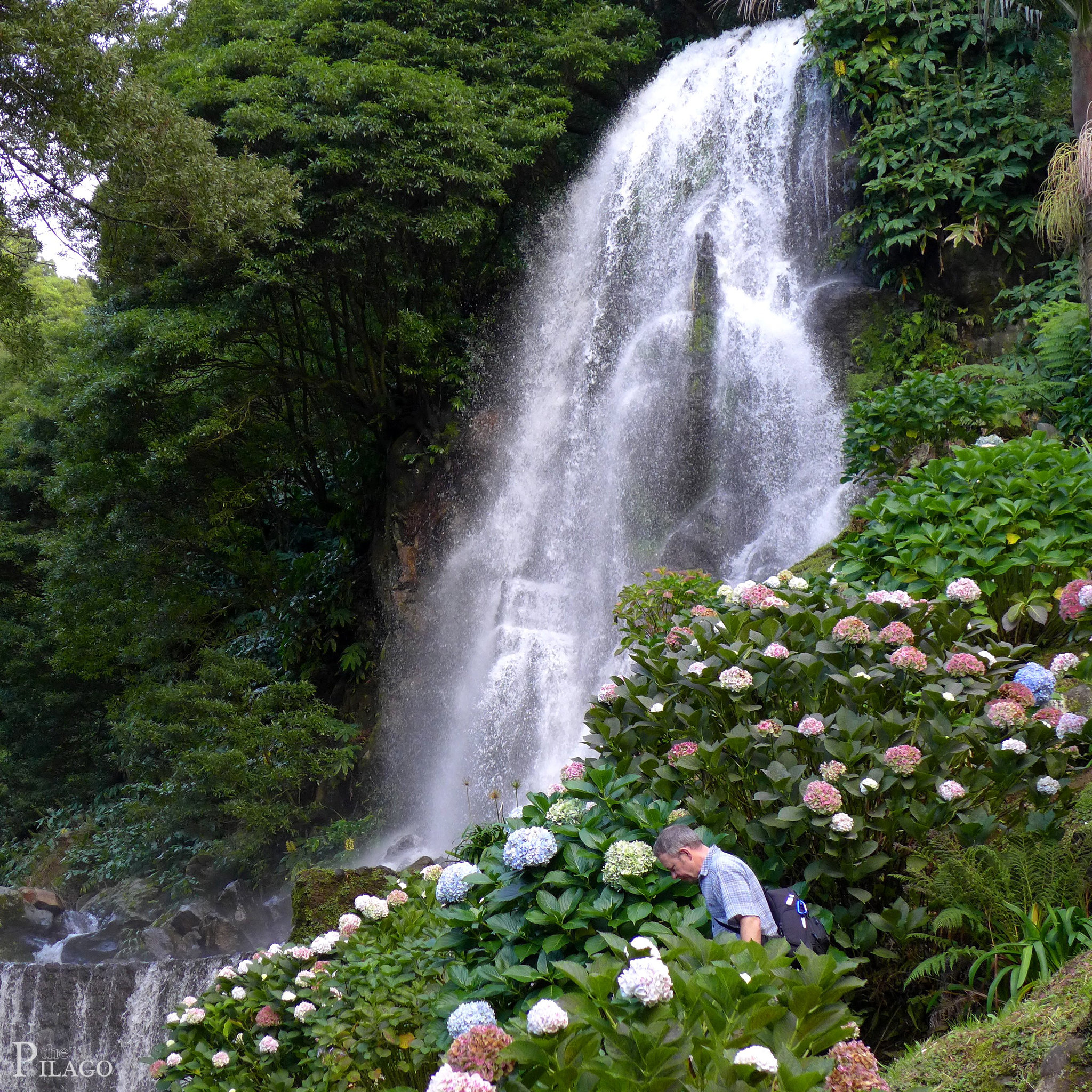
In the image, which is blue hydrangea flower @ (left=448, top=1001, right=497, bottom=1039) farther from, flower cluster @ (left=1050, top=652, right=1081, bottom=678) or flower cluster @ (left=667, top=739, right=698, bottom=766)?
flower cluster @ (left=1050, top=652, right=1081, bottom=678)

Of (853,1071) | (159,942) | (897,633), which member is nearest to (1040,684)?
(897,633)

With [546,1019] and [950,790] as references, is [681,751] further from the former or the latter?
[546,1019]

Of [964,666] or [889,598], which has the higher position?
[889,598]

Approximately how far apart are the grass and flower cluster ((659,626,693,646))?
1797 millimetres

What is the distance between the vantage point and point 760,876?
10.5 feet

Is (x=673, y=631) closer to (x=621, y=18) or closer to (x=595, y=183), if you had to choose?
(x=595, y=183)

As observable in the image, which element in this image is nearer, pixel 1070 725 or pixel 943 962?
pixel 943 962

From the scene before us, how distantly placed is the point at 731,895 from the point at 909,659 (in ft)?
3.53

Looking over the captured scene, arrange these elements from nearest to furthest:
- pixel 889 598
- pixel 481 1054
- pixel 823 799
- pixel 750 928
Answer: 1. pixel 481 1054
2. pixel 750 928
3. pixel 823 799
4. pixel 889 598

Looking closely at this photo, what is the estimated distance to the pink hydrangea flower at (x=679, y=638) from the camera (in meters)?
4.05

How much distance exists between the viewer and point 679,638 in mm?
4094

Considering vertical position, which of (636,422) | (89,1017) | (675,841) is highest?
(636,422)

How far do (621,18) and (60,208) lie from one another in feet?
28.9

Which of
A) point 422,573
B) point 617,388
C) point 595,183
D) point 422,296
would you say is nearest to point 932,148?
point 617,388
